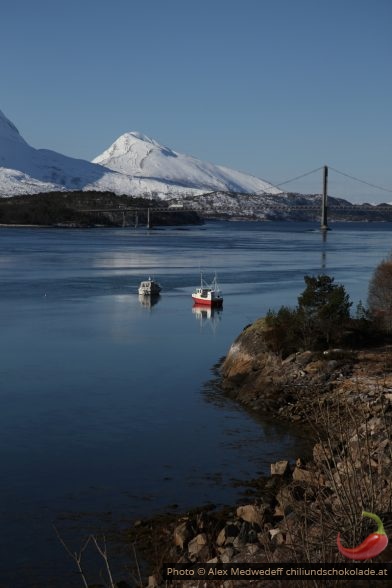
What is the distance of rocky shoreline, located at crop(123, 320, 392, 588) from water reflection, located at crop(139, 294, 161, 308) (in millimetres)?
13645

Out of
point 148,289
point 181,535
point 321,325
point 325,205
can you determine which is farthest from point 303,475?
point 325,205

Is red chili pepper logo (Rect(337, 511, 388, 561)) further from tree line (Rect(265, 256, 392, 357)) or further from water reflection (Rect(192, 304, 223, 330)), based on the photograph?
water reflection (Rect(192, 304, 223, 330))

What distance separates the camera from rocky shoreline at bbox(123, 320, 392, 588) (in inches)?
247

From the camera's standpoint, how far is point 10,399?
16.1 meters

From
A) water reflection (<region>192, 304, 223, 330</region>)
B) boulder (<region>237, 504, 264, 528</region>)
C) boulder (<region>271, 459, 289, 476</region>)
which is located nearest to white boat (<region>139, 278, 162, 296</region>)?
water reflection (<region>192, 304, 223, 330</region>)

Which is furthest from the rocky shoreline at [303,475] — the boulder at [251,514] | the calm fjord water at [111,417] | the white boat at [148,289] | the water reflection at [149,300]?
the white boat at [148,289]

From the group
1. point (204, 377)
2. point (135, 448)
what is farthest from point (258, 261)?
point (135, 448)

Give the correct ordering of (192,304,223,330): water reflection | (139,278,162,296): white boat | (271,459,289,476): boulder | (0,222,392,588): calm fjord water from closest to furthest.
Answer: (0,222,392,588): calm fjord water → (271,459,289,476): boulder → (192,304,223,330): water reflection → (139,278,162,296): white boat

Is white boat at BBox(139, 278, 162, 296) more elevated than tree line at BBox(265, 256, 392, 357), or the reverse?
tree line at BBox(265, 256, 392, 357)

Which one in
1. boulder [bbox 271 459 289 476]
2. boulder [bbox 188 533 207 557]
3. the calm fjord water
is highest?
boulder [bbox 188 533 207 557]

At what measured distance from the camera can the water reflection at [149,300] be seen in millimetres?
32847

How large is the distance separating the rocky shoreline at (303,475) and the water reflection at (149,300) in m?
13.6

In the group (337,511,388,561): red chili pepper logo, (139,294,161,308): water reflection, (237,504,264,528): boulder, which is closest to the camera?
(337,511,388,561): red chili pepper logo

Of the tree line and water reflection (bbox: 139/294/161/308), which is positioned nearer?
the tree line
